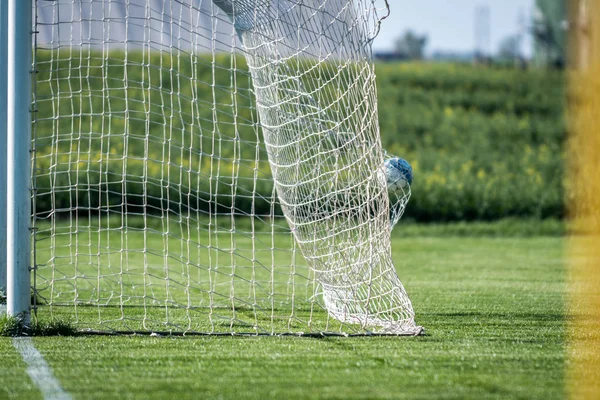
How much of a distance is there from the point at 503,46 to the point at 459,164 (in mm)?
46774

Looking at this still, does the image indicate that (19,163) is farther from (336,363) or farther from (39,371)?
(336,363)

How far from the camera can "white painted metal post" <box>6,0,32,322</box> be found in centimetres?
501

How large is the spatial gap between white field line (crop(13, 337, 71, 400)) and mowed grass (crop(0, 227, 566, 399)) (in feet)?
0.14

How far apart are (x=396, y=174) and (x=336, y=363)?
6.77 ft

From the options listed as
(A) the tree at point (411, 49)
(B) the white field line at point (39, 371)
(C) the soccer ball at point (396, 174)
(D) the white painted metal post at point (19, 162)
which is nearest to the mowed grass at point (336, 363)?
(B) the white field line at point (39, 371)

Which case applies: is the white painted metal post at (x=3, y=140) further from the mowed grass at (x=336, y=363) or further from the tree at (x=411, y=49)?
the tree at (x=411, y=49)

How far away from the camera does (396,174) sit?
598 cm

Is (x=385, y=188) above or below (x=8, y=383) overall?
above

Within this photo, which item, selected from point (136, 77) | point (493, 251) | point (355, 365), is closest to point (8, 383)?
point (355, 365)

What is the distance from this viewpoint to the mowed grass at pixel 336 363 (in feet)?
12.2

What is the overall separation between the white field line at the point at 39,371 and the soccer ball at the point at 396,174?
9.00ft

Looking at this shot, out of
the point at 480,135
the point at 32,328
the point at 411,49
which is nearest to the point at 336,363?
the point at 32,328

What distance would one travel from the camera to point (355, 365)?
4.25 meters

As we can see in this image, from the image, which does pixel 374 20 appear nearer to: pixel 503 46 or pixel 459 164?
pixel 459 164
